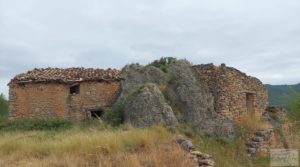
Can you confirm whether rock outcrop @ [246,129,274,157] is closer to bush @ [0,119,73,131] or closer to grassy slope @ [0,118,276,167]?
grassy slope @ [0,118,276,167]

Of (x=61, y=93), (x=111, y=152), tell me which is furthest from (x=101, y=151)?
(x=61, y=93)

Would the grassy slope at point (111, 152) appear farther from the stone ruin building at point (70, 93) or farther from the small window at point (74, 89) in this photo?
the small window at point (74, 89)

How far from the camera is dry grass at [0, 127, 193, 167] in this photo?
10719 millimetres

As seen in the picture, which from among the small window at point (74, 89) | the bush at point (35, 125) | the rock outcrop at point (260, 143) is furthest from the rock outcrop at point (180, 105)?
the small window at point (74, 89)

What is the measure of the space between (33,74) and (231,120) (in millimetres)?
11752

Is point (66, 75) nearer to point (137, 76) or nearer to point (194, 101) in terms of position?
point (137, 76)

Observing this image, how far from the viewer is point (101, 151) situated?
38.2 feet

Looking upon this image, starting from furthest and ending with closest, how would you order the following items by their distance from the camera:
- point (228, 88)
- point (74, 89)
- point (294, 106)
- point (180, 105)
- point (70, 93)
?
1. point (74, 89)
2. point (70, 93)
3. point (294, 106)
4. point (180, 105)
5. point (228, 88)

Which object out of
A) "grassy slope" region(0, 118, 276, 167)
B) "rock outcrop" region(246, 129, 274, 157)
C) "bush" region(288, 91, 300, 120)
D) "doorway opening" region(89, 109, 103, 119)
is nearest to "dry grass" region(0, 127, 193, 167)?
"grassy slope" region(0, 118, 276, 167)

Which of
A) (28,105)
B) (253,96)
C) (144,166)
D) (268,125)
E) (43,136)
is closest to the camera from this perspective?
(144,166)

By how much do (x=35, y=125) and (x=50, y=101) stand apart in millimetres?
1832

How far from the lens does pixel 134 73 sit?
23.1 m

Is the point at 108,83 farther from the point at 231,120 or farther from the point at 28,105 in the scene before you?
the point at 231,120

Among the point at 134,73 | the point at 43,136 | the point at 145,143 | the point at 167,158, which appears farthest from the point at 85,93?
the point at 167,158
